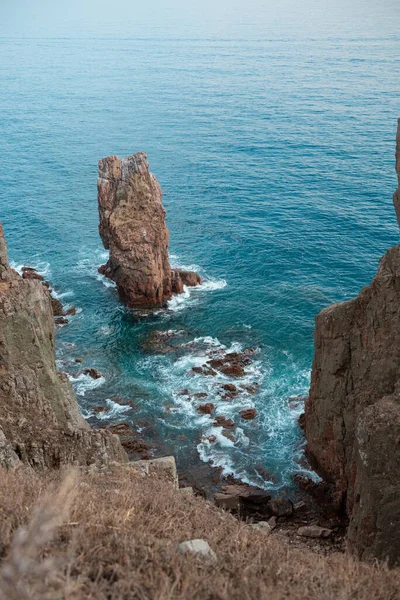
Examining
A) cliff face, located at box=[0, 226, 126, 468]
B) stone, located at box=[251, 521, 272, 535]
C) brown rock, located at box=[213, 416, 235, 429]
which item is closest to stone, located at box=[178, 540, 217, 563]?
stone, located at box=[251, 521, 272, 535]

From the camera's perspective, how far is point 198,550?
1197cm

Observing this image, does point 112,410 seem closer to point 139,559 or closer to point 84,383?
point 84,383

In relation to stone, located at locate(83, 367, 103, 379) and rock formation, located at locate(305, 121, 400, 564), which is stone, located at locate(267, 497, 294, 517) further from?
stone, located at locate(83, 367, 103, 379)

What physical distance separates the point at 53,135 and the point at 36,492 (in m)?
87.6

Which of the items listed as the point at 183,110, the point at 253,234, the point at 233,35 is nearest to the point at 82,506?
the point at 253,234

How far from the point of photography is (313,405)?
106 ft

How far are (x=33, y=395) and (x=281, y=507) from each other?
14120 mm

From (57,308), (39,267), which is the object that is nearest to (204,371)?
(57,308)

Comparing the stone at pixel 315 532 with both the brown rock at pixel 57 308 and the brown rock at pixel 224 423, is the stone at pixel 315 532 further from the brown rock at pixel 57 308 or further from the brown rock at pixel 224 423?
the brown rock at pixel 57 308

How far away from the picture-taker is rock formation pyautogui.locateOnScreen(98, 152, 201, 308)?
50344mm

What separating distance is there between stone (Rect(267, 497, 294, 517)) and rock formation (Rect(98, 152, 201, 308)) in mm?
23521

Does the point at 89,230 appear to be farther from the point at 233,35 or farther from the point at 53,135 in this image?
the point at 233,35

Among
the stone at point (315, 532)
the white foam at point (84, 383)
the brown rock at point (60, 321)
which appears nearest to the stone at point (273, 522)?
the stone at point (315, 532)

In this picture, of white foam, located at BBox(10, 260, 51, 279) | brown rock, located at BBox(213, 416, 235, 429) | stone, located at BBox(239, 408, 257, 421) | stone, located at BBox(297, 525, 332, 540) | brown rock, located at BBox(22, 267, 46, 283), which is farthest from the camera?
white foam, located at BBox(10, 260, 51, 279)
